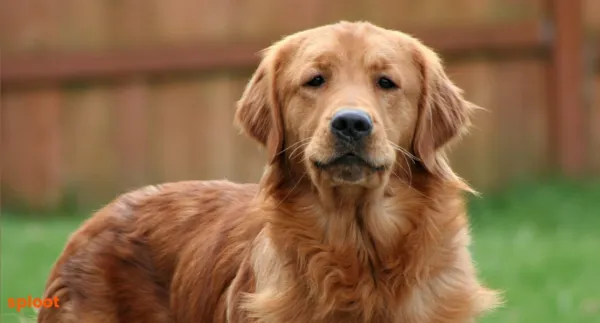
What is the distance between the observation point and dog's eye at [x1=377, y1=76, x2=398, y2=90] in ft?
16.4

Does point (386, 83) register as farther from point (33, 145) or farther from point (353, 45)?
point (33, 145)

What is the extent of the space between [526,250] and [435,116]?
429 centimetres

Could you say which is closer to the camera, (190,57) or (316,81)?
(316,81)

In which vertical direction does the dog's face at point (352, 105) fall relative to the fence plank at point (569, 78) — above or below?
above

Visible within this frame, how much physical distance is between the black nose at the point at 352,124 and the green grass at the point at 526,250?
8.36ft

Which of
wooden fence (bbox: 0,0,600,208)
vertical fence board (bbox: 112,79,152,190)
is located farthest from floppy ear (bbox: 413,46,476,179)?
vertical fence board (bbox: 112,79,152,190)

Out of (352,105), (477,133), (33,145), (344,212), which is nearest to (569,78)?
(477,133)

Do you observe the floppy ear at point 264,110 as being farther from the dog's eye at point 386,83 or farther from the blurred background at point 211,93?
the blurred background at point 211,93

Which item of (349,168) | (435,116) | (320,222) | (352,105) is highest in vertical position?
(352,105)

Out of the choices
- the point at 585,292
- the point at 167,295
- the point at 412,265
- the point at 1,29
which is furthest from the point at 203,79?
the point at 412,265

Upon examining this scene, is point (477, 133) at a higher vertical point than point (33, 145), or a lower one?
higher

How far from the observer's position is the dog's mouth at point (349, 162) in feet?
15.5

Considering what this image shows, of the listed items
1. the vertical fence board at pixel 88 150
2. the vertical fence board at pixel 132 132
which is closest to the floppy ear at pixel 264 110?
the vertical fence board at pixel 132 132

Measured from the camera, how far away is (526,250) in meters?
9.23
